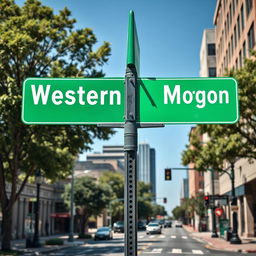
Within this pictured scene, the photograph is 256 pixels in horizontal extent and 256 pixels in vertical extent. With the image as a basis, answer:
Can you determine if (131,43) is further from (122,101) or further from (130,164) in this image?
(130,164)

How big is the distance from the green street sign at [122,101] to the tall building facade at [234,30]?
2760 cm

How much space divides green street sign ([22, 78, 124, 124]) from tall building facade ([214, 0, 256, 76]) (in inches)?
1096

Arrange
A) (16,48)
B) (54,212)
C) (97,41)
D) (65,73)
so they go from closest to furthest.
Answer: (16,48) < (65,73) < (97,41) < (54,212)

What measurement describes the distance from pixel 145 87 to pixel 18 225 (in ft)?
145

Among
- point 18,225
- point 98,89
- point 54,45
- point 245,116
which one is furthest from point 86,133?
point 18,225

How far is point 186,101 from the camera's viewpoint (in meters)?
3.62

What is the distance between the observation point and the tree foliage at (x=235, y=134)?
2308 centimetres

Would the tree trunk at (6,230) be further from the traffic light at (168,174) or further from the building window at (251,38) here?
the building window at (251,38)

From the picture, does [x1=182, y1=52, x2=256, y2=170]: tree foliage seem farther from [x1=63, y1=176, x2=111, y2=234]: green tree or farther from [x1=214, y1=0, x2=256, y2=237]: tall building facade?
[x1=63, y1=176, x2=111, y2=234]: green tree

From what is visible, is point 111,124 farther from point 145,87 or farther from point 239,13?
point 239,13

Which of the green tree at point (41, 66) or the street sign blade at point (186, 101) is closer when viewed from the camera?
the street sign blade at point (186, 101)

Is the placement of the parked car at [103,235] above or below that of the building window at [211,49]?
below

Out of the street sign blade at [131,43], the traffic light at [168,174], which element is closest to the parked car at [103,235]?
the traffic light at [168,174]

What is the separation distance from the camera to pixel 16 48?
20.8 meters
